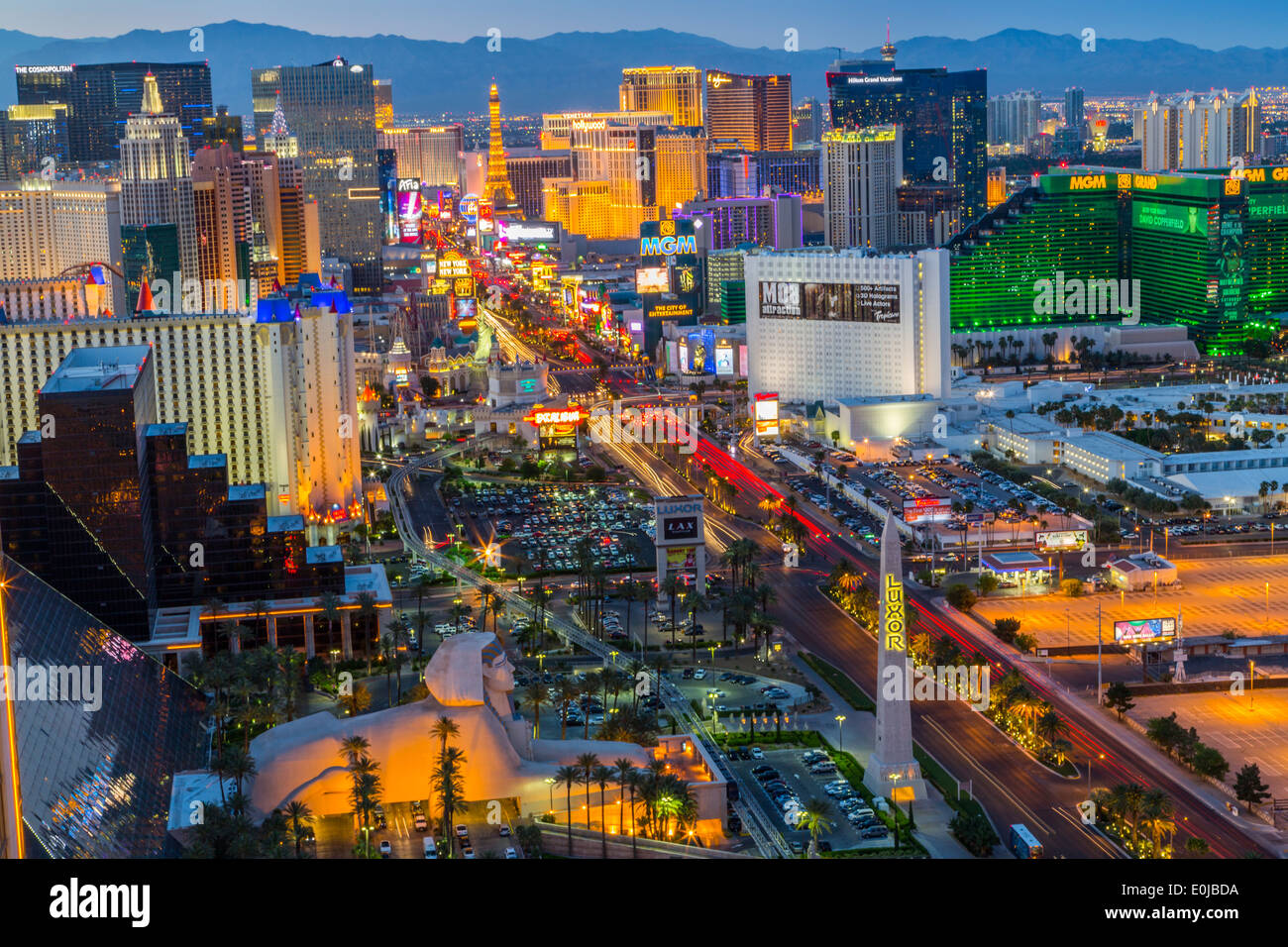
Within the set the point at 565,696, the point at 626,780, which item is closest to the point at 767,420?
the point at 565,696

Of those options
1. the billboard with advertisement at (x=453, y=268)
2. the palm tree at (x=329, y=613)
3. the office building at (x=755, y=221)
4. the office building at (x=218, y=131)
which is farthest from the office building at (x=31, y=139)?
the palm tree at (x=329, y=613)

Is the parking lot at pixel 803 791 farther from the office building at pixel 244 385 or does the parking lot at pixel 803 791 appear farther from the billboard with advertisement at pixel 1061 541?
the office building at pixel 244 385

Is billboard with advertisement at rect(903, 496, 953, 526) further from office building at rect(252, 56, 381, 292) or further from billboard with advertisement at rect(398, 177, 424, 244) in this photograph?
billboard with advertisement at rect(398, 177, 424, 244)

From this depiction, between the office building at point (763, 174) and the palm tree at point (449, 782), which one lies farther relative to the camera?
the office building at point (763, 174)
